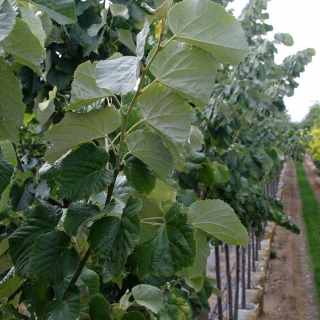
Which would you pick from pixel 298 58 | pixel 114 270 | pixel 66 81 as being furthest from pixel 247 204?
pixel 114 270

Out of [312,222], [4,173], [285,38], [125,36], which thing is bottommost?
[4,173]

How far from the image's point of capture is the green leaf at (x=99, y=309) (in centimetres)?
79

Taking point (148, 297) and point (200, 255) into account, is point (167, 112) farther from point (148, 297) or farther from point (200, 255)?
point (148, 297)

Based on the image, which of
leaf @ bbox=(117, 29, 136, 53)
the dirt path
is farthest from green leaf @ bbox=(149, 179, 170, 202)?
the dirt path

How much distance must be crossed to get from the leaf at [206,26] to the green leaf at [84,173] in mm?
241

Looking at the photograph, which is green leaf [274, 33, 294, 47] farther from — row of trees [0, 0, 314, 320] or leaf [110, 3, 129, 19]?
row of trees [0, 0, 314, 320]

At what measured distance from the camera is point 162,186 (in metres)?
0.92

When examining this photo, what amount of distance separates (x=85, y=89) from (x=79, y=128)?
65mm

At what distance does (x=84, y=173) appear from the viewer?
725 mm

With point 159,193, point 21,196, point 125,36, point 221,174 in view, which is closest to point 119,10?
point 125,36

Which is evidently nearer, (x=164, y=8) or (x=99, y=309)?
(x=164, y=8)

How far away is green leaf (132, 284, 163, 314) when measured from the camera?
0.94 m

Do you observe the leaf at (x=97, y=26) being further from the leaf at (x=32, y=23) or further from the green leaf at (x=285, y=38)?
the green leaf at (x=285, y=38)

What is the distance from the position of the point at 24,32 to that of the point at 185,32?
23cm
